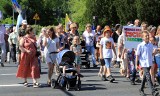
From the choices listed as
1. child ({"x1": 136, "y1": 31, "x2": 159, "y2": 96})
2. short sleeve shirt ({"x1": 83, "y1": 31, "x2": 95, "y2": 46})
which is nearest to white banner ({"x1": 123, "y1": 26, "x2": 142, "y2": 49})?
child ({"x1": 136, "y1": 31, "x2": 159, "y2": 96})

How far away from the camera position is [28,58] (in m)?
12.8

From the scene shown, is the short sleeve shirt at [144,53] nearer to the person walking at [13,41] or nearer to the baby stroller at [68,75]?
the baby stroller at [68,75]

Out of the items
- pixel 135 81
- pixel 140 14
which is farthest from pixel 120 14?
pixel 135 81

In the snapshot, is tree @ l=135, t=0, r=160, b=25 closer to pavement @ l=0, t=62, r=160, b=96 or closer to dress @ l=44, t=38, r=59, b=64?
pavement @ l=0, t=62, r=160, b=96

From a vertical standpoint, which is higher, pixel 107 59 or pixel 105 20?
pixel 105 20

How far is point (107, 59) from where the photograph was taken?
45.0 feet

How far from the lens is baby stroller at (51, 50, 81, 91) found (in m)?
12.3

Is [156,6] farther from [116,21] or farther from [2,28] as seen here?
[2,28]

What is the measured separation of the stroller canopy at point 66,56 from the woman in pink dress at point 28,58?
782 mm

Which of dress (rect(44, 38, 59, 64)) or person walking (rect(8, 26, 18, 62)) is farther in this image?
person walking (rect(8, 26, 18, 62))

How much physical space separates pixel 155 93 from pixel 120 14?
1642 inches

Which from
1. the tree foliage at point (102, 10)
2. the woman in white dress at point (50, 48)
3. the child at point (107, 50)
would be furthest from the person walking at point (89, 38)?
the tree foliage at point (102, 10)

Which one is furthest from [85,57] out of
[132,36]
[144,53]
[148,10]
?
[148,10]

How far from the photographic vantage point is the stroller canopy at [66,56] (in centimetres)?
1250
